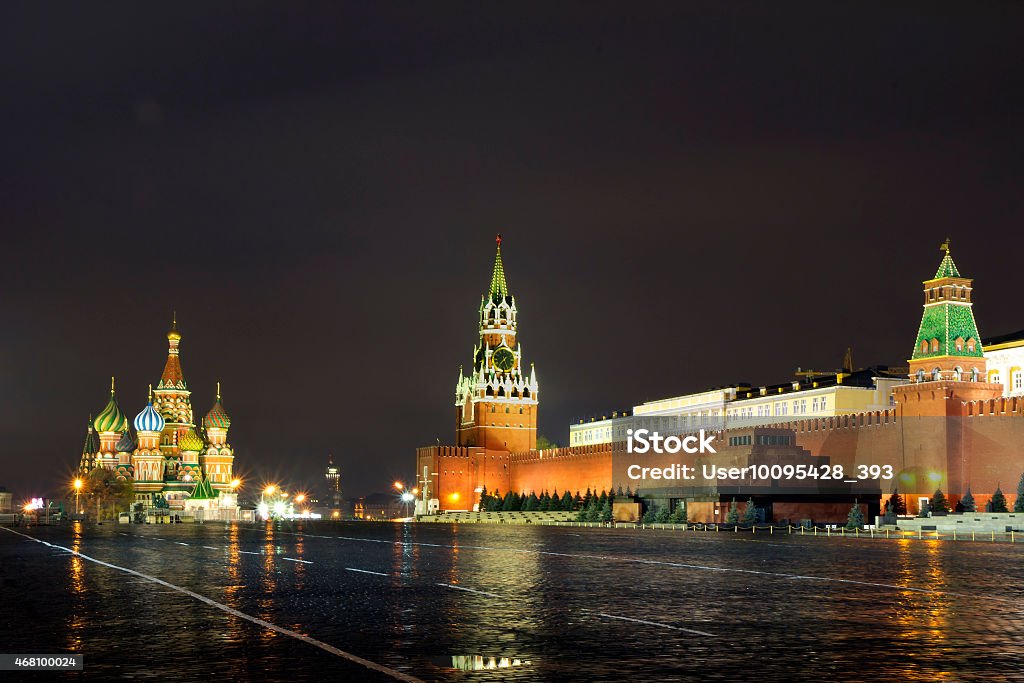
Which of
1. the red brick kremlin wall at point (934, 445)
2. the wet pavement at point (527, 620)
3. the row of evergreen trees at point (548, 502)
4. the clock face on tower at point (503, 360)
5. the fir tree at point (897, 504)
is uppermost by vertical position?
the clock face on tower at point (503, 360)

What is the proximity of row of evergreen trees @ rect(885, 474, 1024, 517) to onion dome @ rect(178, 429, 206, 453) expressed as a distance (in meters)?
62.5

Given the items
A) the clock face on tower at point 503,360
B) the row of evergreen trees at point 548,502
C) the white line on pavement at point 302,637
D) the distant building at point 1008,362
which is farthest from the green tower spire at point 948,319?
the clock face on tower at point 503,360

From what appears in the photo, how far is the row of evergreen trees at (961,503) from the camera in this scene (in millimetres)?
40578

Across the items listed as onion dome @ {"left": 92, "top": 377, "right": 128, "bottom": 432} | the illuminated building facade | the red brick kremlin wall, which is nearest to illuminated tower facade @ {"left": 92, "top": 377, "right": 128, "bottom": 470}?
onion dome @ {"left": 92, "top": 377, "right": 128, "bottom": 432}

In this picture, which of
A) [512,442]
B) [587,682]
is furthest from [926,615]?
[512,442]

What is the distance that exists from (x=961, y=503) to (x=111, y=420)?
76.9 meters

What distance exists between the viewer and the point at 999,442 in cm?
4456

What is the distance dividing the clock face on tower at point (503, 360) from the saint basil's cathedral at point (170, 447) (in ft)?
72.9

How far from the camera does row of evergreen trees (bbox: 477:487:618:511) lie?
6322 centimetres

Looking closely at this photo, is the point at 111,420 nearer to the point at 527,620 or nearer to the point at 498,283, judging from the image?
the point at 498,283

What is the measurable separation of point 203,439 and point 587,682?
325 ft

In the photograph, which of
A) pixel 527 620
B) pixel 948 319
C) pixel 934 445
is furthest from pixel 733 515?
pixel 527 620

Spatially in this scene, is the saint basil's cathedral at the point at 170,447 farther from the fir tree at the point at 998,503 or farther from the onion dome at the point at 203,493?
the fir tree at the point at 998,503

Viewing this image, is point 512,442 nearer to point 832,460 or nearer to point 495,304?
point 495,304
